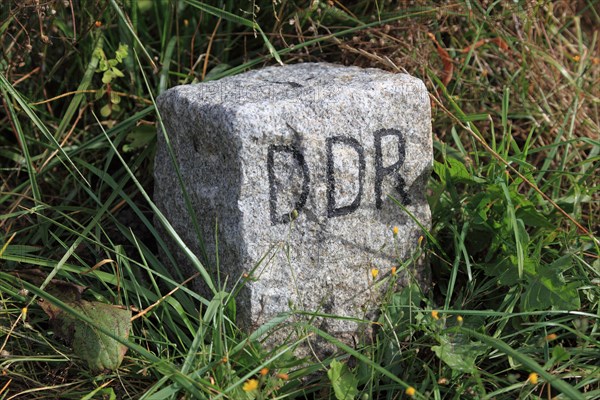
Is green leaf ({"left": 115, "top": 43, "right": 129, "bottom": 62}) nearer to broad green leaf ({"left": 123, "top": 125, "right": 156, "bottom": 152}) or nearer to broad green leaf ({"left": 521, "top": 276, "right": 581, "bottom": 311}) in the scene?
broad green leaf ({"left": 123, "top": 125, "right": 156, "bottom": 152})

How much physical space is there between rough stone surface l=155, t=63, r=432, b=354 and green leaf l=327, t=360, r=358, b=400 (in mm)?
159

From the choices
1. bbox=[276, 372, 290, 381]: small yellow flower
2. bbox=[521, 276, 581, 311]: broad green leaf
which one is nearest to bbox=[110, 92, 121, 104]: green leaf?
bbox=[276, 372, 290, 381]: small yellow flower

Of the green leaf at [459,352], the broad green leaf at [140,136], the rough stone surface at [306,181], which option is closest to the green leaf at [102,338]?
the rough stone surface at [306,181]

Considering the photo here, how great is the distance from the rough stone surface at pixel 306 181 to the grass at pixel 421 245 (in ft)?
0.32

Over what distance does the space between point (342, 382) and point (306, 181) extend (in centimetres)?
53

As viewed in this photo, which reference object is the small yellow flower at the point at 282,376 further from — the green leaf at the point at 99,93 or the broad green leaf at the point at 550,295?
the green leaf at the point at 99,93

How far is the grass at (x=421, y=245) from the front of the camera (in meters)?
1.85

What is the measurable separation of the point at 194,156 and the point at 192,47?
2.16 ft

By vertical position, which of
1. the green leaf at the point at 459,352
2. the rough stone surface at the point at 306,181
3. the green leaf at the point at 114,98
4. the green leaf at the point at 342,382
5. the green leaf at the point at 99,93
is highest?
the green leaf at the point at 99,93

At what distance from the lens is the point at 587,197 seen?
2324 mm

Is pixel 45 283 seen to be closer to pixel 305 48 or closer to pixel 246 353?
pixel 246 353

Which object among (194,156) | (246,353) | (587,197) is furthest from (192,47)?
(587,197)

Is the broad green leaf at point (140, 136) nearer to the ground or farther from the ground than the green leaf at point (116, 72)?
nearer to the ground

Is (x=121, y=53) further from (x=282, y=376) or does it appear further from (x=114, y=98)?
(x=282, y=376)
